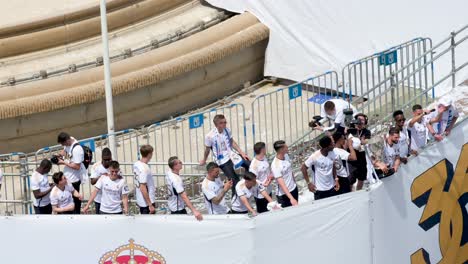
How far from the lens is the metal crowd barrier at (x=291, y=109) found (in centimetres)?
1973

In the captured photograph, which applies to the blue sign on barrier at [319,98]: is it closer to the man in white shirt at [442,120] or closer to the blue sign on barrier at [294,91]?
the blue sign on barrier at [294,91]

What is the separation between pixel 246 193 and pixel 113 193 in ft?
4.57

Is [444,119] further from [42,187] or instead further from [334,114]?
[42,187]

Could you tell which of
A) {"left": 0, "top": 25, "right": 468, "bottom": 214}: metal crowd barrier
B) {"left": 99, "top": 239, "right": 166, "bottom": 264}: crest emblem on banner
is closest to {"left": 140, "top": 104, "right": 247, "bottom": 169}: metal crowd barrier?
{"left": 0, "top": 25, "right": 468, "bottom": 214}: metal crowd barrier

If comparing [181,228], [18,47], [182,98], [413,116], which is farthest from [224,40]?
[181,228]

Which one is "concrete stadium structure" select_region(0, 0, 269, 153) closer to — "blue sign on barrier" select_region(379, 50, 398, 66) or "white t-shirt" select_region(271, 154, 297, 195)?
"blue sign on barrier" select_region(379, 50, 398, 66)

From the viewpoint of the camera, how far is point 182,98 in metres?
21.0

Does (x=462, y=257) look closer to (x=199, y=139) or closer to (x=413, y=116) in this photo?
(x=413, y=116)

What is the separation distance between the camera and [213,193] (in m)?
16.4

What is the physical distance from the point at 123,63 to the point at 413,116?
167 inches

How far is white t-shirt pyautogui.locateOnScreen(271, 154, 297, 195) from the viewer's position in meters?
16.6

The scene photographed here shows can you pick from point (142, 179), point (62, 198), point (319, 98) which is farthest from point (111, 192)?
point (319, 98)

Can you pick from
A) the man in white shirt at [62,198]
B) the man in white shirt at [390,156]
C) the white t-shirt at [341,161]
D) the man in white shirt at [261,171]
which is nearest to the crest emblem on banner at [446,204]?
the man in white shirt at [390,156]

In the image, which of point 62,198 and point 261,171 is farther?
point 62,198
